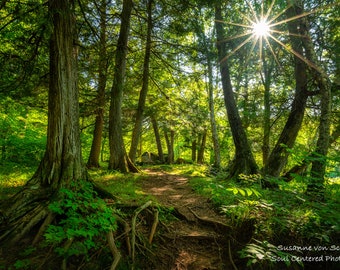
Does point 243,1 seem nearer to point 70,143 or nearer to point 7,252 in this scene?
point 70,143

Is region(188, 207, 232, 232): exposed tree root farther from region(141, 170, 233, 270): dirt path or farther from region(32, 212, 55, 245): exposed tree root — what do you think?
region(32, 212, 55, 245): exposed tree root

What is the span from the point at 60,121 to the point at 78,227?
2060mm

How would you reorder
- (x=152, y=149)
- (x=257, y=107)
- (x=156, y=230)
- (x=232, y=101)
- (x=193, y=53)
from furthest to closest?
(x=152, y=149)
(x=257, y=107)
(x=193, y=53)
(x=232, y=101)
(x=156, y=230)

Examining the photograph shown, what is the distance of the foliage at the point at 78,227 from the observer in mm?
2715

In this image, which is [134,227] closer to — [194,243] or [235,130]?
[194,243]

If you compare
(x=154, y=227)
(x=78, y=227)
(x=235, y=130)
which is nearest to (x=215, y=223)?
(x=154, y=227)

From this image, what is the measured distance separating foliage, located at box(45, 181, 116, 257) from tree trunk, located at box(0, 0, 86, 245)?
18.2 inches

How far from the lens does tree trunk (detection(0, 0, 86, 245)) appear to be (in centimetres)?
379

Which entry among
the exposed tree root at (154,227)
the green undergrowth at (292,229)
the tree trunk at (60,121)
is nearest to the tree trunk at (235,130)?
the green undergrowth at (292,229)

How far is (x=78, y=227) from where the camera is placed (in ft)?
9.70

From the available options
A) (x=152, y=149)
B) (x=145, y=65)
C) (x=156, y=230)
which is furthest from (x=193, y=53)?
(x=152, y=149)

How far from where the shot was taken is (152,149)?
1366 inches

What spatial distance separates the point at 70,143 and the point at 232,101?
639 cm

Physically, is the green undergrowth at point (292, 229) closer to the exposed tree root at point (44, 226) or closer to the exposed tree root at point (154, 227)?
the exposed tree root at point (154, 227)
